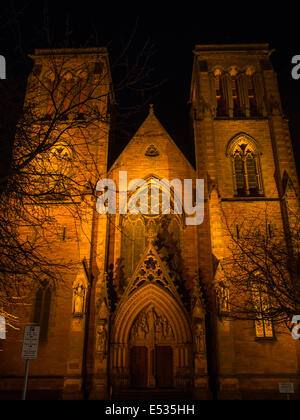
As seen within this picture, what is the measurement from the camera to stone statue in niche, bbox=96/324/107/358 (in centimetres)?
1538

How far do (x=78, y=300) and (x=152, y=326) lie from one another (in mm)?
3586

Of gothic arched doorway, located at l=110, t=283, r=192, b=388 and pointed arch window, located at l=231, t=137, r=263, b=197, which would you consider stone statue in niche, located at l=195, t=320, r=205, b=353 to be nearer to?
gothic arched doorway, located at l=110, t=283, r=192, b=388

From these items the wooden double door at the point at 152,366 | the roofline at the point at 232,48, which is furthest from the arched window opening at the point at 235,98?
the wooden double door at the point at 152,366

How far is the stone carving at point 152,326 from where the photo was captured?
16.7m

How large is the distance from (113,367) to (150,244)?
5.60m

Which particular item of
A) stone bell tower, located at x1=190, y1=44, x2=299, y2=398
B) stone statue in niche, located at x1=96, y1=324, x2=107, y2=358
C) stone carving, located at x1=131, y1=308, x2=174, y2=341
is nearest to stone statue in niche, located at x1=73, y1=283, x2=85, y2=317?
stone statue in niche, located at x1=96, y1=324, x2=107, y2=358

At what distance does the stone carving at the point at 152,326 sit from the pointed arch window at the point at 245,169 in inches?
293

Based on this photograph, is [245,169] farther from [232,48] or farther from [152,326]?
[152,326]

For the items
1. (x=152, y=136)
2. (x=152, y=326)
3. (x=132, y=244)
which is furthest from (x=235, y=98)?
(x=152, y=326)

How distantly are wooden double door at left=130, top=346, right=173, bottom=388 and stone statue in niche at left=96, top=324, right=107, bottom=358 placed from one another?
5.41ft

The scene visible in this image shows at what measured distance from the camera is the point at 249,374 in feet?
50.9

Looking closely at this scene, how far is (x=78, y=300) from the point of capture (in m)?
16.1
